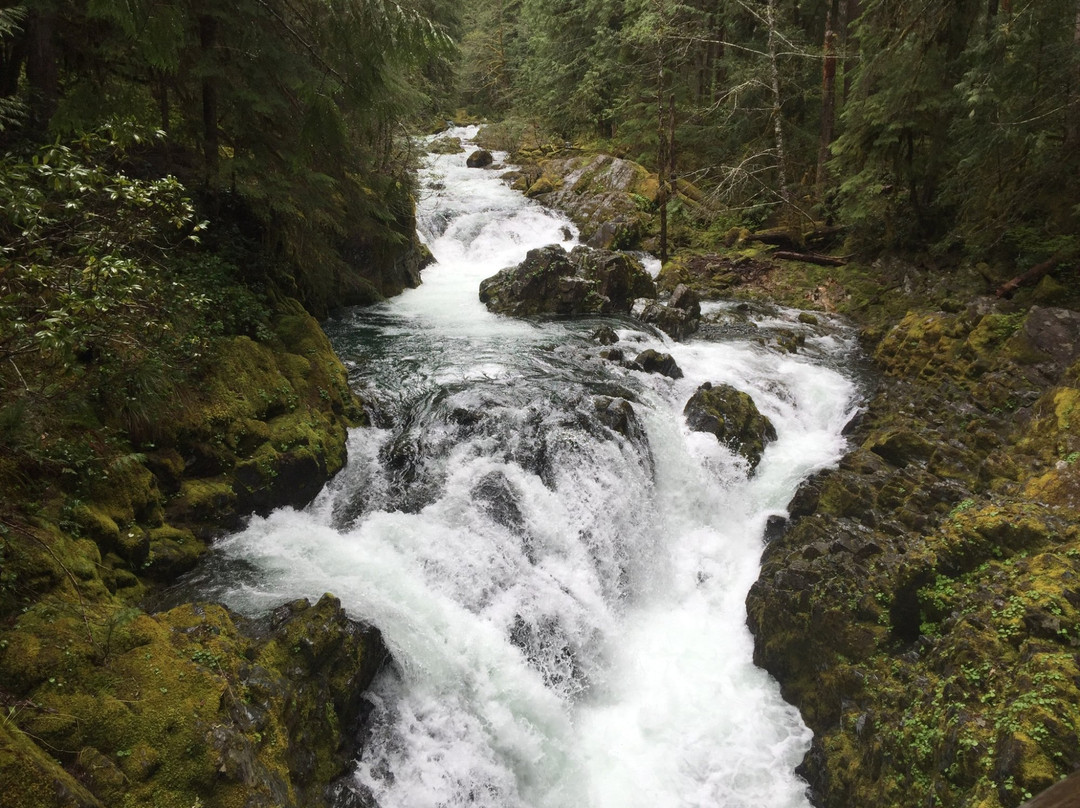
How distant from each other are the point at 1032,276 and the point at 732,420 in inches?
284

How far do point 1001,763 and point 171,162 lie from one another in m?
13.3

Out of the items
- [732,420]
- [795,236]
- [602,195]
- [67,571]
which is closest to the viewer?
[67,571]

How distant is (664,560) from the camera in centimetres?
952

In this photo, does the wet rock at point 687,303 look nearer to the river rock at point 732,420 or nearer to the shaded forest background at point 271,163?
the shaded forest background at point 271,163

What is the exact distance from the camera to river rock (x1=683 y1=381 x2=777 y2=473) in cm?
1084

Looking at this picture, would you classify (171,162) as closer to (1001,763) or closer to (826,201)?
(1001,763)

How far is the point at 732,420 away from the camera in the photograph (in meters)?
11.1

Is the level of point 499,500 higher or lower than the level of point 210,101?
lower

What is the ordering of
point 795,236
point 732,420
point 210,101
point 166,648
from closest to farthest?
point 166,648 < point 210,101 < point 732,420 < point 795,236

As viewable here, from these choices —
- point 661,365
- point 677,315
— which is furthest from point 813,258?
point 661,365

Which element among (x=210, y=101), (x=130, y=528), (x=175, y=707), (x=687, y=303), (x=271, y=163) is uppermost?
(x=210, y=101)

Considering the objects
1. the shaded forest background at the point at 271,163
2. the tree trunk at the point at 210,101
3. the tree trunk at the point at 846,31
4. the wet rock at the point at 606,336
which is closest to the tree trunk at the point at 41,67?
the shaded forest background at the point at 271,163

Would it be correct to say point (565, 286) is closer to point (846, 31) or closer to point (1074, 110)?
point (1074, 110)

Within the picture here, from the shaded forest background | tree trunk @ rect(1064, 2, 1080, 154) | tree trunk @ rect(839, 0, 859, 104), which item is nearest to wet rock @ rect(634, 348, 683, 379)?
the shaded forest background
